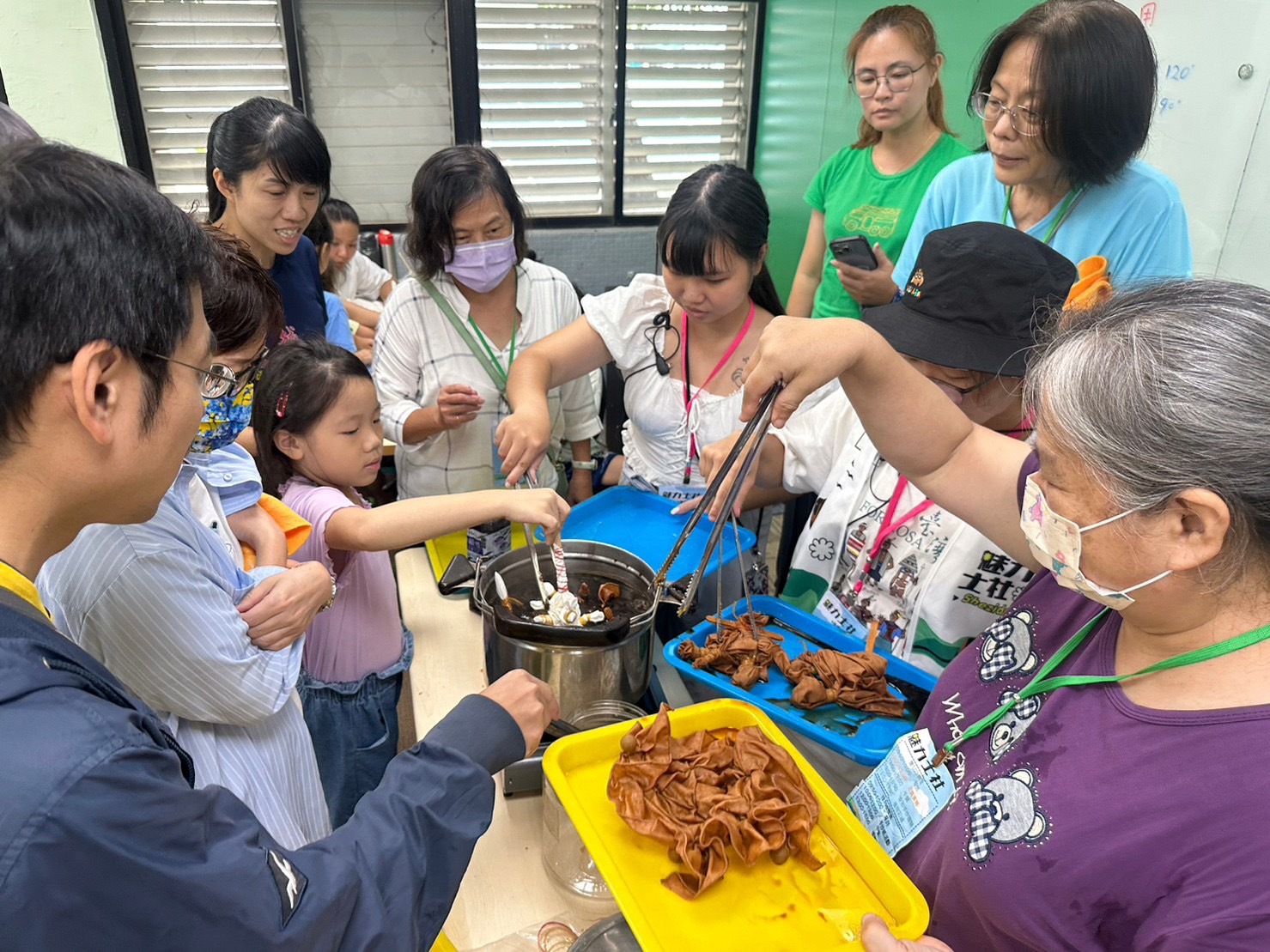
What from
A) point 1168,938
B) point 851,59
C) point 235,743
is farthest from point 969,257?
point 851,59

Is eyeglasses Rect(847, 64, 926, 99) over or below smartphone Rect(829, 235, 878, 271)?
over

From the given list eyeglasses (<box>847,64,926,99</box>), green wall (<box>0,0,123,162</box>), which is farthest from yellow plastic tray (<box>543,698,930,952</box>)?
green wall (<box>0,0,123,162</box>)

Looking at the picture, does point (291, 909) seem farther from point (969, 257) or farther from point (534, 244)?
point (534, 244)

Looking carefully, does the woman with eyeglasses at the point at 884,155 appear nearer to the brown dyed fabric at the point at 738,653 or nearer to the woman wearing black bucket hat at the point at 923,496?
the woman wearing black bucket hat at the point at 923,496

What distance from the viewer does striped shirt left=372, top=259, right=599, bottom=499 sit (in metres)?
2.55

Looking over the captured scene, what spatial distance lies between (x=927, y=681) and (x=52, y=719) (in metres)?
1.34

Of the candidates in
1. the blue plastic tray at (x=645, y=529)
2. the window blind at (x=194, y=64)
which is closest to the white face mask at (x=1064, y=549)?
the blue plastic tray at (x=645, y=529)

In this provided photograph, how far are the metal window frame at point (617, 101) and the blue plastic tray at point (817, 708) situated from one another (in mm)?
4802

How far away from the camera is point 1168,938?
0.83 m

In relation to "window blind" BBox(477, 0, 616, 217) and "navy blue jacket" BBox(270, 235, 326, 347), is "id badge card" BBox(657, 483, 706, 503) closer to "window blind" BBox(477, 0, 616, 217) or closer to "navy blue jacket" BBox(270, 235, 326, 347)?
"navy blue jacket" BBox(270, 235, 326, 347)

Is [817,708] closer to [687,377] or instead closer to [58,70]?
[687,377]

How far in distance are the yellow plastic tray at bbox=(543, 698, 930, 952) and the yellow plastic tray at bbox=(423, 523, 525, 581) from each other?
1.00 metres

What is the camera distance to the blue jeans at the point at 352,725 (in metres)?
1.81

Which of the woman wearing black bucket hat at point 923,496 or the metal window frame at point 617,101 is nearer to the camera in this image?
the woman wearing black bucket hat at point 923,496
